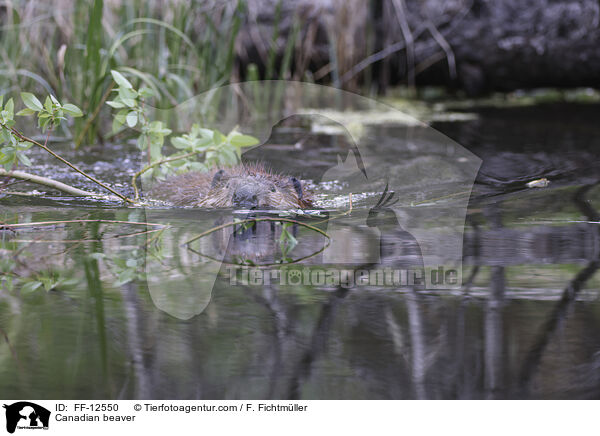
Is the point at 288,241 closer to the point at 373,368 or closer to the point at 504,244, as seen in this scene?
the point at 504,244

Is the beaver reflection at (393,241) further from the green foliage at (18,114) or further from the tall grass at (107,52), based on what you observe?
the tall grass at (107,52)

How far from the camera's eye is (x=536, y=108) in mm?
5473

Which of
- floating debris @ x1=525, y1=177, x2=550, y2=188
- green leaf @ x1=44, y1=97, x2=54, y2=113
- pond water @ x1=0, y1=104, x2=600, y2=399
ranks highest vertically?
green leaf @ x1=44, y1=97, x2=54, y2=113

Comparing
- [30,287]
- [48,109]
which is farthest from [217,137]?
[30,287]

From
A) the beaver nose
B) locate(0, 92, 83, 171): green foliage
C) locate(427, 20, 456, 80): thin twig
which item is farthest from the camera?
locate(427, 20, 456, 80): thin twig

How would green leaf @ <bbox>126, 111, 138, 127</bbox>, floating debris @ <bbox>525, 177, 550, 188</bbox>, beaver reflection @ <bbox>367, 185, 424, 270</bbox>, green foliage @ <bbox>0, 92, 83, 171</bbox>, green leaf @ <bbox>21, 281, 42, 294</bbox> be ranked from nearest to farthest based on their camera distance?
green leaf @ <bbox>21, 281, 42, 294</bbox> → beaver reflection @ <bbox>367, 185, 424, 270</bbox> → green foliage @ <bbox>0, 92, 83, 171</bbox> → green leaf @ <bbox>126, 111, 138, 127</bbox> → floating debris @ <bbox>525, 177, 550, 188</bbox>

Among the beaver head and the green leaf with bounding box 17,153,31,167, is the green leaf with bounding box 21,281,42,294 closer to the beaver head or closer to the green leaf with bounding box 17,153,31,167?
the green leaf with bounding box 17,153,31,167

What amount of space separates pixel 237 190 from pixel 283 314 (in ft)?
3.33

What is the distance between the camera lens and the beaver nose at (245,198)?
2410 millimetres

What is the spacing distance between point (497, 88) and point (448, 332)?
525cm

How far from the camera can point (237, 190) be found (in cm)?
244

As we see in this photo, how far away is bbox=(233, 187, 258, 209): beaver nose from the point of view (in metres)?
2.41

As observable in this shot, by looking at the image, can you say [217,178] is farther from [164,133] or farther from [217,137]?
[164,133]
